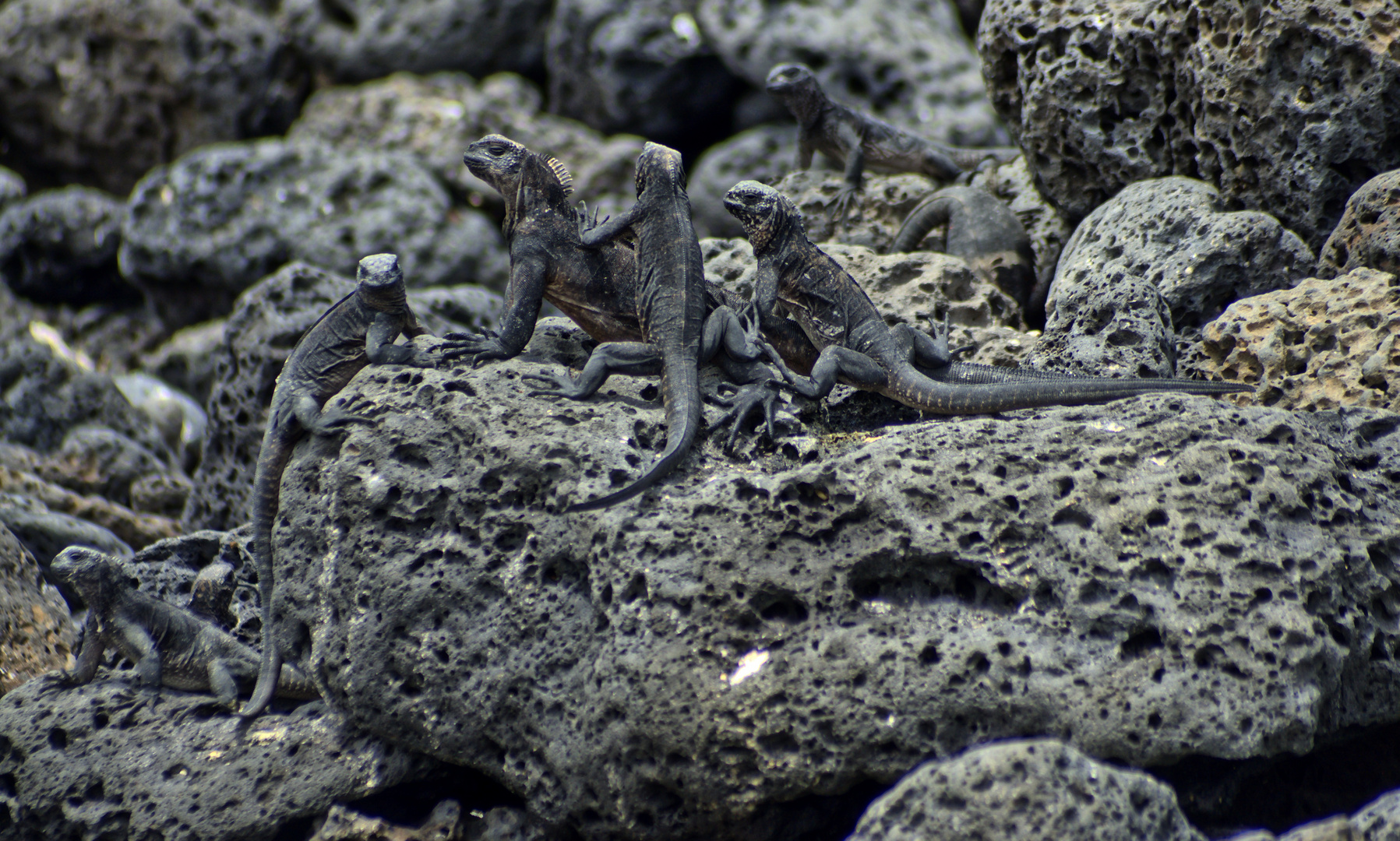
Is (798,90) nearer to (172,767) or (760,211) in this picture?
(760,211)

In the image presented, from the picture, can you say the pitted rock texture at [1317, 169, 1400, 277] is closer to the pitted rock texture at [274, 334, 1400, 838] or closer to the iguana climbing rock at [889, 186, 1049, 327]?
the pitted rock texture at [274, 334, 1400, 838]

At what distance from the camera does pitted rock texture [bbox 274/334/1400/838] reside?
2.85 meters

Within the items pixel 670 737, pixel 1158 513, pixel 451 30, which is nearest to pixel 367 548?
pixel 670 737

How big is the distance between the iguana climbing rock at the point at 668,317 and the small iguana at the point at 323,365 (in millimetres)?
763

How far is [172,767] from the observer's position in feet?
11.7

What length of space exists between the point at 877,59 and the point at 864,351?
7192mm

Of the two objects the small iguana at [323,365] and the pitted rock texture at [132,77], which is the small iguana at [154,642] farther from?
the pitted rock texture at [132,77]

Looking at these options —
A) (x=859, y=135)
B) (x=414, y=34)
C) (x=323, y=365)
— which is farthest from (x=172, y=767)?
(x=414, y=34)

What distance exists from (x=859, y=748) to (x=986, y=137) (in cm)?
858

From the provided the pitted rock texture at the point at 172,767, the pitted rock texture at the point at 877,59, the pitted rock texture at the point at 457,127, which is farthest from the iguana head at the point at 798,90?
the pitted rock texture at the point at 172,767

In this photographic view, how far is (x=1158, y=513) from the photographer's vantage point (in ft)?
10.2

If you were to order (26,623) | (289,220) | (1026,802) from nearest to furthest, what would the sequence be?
(1026,802) → (26,623) → (289,220)

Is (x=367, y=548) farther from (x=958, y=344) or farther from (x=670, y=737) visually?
(x=958, y=344)

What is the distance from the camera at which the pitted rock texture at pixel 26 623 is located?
4.80m
